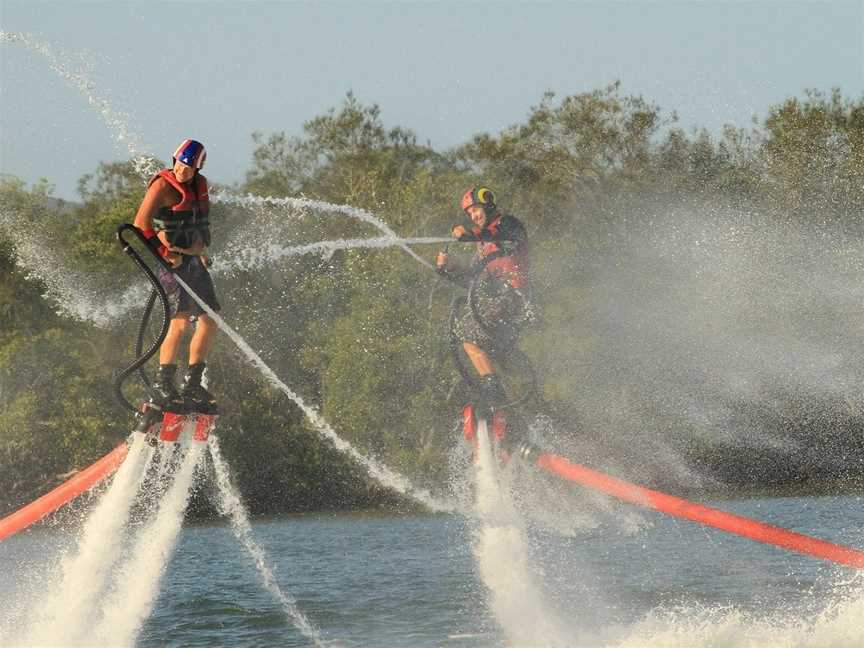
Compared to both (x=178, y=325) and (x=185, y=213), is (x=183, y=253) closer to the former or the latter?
Result: (x=185, y=213)

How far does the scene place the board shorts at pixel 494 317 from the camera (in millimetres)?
17547

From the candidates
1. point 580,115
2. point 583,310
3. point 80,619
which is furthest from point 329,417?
point 80,619

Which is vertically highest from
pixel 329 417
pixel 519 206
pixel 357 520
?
pixel 519 206

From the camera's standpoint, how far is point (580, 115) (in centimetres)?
5481

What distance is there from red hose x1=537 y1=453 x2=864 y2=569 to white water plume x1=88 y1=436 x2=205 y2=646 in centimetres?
430

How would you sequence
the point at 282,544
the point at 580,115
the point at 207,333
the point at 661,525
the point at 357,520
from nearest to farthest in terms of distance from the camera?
the point at 207,333, the point at 661,525, the point at 282,544, the point at 357,520, the point at 580,115

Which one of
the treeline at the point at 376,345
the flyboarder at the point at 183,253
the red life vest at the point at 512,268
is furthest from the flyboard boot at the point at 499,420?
the treeline at the point at 376,345

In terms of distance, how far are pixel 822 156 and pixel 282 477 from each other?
20.6 metres

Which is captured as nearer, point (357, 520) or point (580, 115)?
point (357, 520)

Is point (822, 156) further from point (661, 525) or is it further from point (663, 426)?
point (661, 525)

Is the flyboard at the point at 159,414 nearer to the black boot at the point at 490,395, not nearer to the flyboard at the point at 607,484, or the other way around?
the flyboard at the point at 607,484

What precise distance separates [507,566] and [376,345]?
28.9m

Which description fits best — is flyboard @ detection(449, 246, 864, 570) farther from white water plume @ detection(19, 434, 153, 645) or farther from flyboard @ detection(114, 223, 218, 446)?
white water plume @ detection(19, 434, 153, 645)

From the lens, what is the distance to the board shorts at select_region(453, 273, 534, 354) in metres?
17.5
